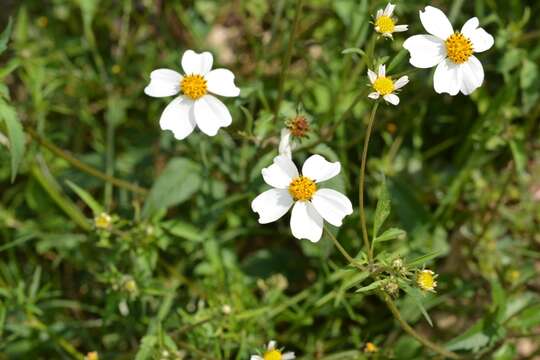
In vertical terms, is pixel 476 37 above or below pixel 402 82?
above

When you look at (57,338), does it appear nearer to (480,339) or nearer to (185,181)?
(185,181)

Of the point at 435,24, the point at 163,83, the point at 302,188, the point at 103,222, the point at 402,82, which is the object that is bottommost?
the point at 302,188

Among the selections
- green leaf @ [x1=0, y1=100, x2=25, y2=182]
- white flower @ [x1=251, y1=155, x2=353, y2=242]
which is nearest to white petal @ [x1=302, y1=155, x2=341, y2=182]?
white flower @ [x1=251, y1=155, x2=353, y2=242]

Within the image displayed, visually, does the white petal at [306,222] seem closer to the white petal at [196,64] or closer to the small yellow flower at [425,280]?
the small yellow flower at [425,280]

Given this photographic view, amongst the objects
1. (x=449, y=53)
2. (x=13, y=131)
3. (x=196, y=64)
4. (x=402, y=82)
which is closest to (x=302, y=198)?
(x=402, y=82)

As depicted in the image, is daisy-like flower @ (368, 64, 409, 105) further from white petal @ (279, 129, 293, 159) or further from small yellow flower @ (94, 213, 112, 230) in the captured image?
small yellow flower @ (94, 213, 112, 230)

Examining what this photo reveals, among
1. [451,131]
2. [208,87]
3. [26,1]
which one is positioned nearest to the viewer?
[208,87]

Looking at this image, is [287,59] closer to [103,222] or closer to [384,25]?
[384,25]

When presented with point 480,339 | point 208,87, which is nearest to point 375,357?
point 480,339
